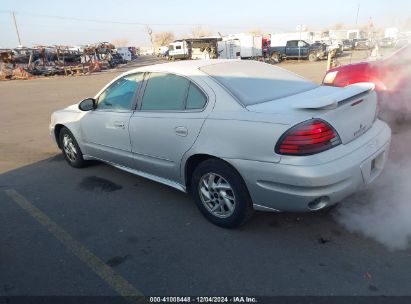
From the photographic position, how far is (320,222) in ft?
11.1

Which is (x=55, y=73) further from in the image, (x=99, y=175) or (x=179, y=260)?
(x=179, y=260)

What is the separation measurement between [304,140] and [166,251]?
1.48 meters

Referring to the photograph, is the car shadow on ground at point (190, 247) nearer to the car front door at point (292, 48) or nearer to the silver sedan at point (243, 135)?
the silver sedan at point (243, 135)

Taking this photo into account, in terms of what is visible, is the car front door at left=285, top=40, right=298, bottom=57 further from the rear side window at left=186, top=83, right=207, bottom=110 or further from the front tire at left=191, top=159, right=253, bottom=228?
the front tire at left=191, top=159, right=253, bottom=228

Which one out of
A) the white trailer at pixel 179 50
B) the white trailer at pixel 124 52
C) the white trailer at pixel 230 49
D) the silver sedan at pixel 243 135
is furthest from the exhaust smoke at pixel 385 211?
the white trailer at pixel 124 52

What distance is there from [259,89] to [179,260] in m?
1.72

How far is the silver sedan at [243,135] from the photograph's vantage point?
109 inches

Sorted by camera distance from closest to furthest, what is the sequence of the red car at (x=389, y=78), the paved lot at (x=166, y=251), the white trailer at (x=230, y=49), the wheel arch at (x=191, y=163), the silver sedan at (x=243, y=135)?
the paved lot at (x=166, y=251), the silver sedan at (x=243, y=135), the wheel arch at (x=191, y=163), the red car at (x=389, y=78), the white trailer at (x=230, y=49)

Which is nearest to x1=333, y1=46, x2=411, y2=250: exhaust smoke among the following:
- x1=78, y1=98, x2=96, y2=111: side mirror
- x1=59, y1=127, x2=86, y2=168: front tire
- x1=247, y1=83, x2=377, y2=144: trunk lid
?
x1=247, y1=83, x2=377, y2=144: trunk lid

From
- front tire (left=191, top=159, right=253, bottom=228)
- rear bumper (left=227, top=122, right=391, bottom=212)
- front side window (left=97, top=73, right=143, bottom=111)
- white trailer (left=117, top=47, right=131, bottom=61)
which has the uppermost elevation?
front side window (left=97, top=73, right=143, bottom=111)

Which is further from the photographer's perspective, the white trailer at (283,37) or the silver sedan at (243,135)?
the white trailer at (283,37)

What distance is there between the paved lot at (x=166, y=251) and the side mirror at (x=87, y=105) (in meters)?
1.02

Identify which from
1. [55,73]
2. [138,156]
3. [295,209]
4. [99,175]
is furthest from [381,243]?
[55,73]

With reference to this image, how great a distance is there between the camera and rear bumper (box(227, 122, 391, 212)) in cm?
271
